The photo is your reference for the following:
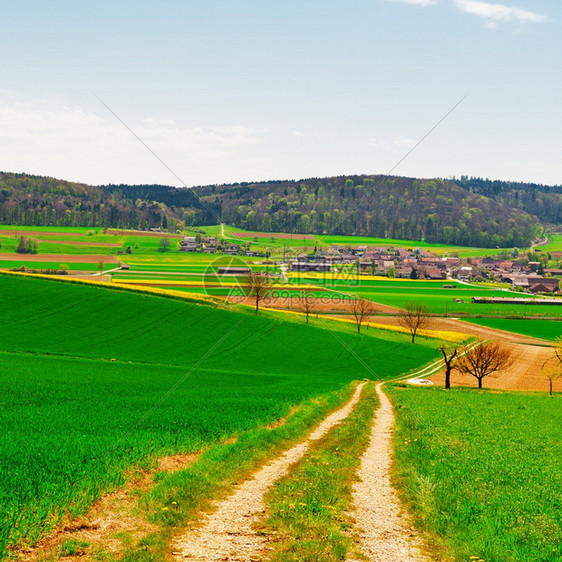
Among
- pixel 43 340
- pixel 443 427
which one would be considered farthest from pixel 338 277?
pixel 443 427

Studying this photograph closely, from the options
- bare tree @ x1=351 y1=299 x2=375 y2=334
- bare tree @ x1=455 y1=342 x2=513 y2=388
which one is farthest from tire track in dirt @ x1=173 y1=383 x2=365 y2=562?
bare tree @ x1=351 y1=299 x2=375 y2=334

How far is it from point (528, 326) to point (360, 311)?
42500 millimetres

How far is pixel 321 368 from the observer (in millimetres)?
58188

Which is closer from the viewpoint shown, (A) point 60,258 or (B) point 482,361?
(B) point 482,361

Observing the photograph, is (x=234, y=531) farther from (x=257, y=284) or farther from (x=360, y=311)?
(x=360, y=311)

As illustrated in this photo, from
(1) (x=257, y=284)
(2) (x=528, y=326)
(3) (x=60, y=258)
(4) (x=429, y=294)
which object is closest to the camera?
(1) (x=257, y=284)

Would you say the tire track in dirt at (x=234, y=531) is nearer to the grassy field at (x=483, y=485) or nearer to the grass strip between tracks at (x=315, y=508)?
the grass strip between tracks at (x=315, y=508)

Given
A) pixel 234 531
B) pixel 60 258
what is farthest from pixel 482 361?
pixel 60 258

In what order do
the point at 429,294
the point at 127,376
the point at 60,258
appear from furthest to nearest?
the point at 60,258 < the point at 429,294 < the point at 127,376

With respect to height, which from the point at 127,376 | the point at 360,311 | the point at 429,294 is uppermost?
the point at 127,376

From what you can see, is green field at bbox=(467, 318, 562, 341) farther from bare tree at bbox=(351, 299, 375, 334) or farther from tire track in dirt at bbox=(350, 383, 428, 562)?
tire track in dirt at bbox=(350, 383, 428, 562)

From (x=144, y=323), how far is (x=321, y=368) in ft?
88.4

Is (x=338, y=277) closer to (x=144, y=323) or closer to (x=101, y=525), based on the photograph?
(x=144, y=323)

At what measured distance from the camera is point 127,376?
35344 mm
